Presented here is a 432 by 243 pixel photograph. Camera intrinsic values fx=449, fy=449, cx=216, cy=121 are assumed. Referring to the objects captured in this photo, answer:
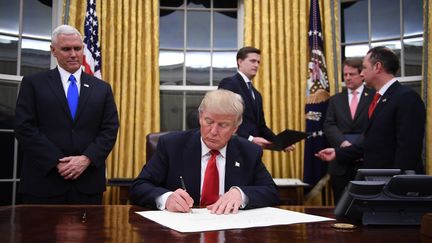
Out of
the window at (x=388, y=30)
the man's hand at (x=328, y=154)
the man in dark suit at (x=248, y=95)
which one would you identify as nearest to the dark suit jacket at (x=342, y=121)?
the man's hand at (x=328, y=154)

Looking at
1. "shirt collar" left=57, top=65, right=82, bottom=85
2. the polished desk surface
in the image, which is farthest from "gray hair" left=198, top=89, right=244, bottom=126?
"shirt collar" left=57, top=65, right=82, bottom=85

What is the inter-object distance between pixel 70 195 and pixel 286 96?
3.18 meters

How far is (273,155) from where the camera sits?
5.18 m

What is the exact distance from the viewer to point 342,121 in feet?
14.4

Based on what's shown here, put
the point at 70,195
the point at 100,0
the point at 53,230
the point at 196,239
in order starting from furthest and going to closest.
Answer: the point at 100,0 → the point at 70,195 → the point at 53,230 → the point at 196,239

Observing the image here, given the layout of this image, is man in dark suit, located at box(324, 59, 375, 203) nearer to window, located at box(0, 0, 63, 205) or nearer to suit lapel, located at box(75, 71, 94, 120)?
suit lapel, located at box(75, 71, 94, 120)

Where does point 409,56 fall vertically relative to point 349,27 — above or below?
below

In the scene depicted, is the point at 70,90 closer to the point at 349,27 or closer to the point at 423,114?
the point at 423,114

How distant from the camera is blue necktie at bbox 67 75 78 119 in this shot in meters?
2.80

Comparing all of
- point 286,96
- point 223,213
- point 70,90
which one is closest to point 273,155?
point 286,96

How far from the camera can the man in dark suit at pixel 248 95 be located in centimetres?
394

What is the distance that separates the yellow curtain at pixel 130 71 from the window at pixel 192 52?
0.41 metres

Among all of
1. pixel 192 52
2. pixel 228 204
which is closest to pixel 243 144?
pixel 228 204

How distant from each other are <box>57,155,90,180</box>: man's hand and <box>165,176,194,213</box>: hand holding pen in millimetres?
1038
